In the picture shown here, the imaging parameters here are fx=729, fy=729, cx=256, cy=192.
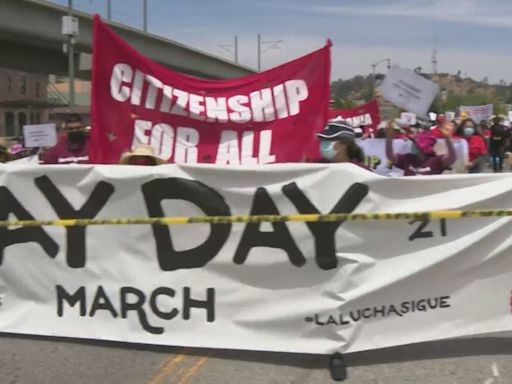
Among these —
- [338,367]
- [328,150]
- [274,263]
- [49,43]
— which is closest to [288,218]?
[274,263]

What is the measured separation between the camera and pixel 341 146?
5.48 metres

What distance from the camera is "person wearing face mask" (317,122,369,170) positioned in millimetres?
5465

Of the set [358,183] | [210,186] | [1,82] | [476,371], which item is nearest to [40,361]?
[210,186]

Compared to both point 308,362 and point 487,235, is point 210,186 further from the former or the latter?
point 487,235

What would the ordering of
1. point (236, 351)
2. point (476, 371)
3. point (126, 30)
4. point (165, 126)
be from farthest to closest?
point (126, 30)
point (165, 126)
point (236, 351)
point (476, 371)

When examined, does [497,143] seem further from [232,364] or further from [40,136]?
[232,364]

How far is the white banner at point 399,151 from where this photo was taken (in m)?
8.87

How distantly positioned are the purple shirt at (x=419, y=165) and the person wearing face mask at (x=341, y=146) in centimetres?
313

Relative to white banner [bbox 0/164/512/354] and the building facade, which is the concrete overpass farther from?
white banner [bbox 0/164/512/354]

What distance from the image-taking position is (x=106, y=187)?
4980 mm

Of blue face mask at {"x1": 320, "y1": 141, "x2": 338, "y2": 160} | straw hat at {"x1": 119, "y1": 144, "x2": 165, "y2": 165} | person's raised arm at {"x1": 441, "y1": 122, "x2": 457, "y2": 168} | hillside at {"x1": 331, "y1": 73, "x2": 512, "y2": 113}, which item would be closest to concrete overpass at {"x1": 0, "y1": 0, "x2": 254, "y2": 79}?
hillside at {"x1": 331, "y1": 73, "x2": 512, "y2": 113}

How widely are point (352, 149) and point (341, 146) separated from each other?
0.30 ft

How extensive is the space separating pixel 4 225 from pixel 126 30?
122ft

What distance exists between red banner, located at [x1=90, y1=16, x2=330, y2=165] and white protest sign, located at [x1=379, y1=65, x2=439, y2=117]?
8.10ft
